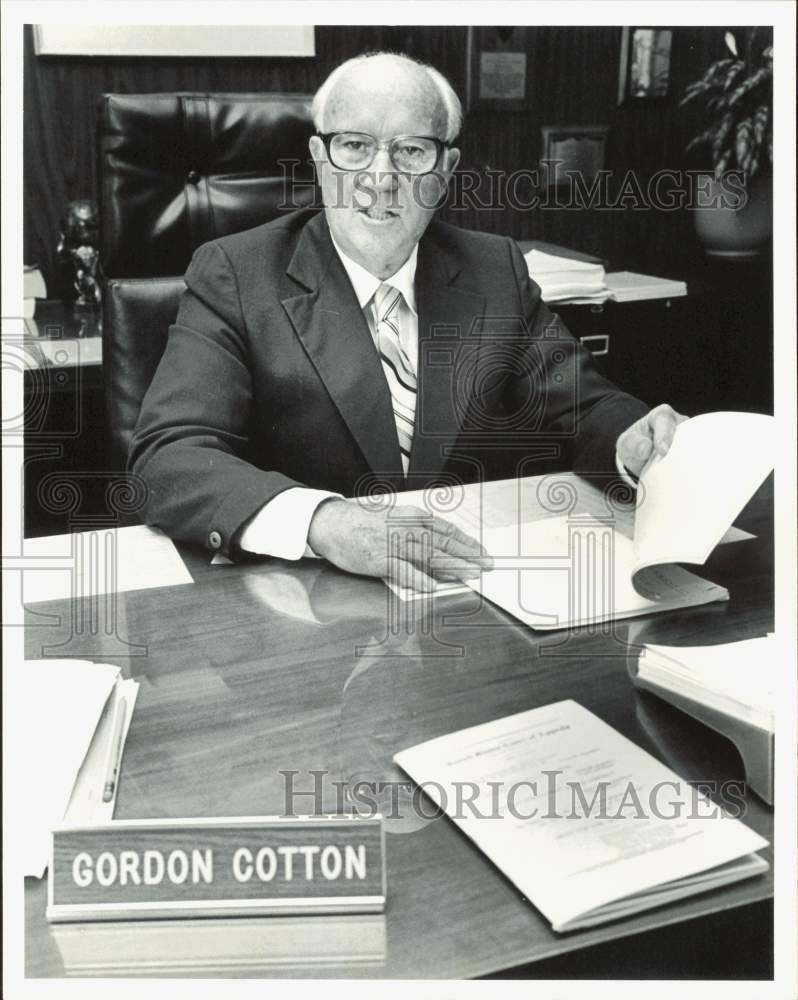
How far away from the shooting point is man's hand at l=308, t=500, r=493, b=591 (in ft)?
2.88

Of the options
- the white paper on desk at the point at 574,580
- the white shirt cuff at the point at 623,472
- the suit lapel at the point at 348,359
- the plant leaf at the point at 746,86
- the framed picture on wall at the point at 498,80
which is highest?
the framed picture on wall at the point at 498,80

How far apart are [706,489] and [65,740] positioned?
1.91 feet

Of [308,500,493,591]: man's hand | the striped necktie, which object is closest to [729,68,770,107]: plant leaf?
the striped necktie

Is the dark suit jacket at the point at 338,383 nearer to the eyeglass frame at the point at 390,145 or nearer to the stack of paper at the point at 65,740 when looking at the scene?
the eyeglass frame at the point at 390,145

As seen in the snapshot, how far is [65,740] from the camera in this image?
2.14 ft

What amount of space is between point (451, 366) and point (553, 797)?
645 mm

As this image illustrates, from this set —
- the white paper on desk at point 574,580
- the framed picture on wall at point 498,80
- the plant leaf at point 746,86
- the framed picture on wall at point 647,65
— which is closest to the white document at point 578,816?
the white paper on desk at point 574,580

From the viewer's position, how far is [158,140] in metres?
1.20

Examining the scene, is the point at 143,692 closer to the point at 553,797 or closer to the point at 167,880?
the point at 167,880

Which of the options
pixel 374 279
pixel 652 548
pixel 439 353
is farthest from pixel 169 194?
pixel 652 548

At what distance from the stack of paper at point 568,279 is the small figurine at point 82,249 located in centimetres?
75

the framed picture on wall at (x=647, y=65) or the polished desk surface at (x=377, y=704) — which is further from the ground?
the framed picture on wall at (x=647, y=65)

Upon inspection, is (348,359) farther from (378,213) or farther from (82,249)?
(82,249)

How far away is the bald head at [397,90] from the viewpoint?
1.04m
